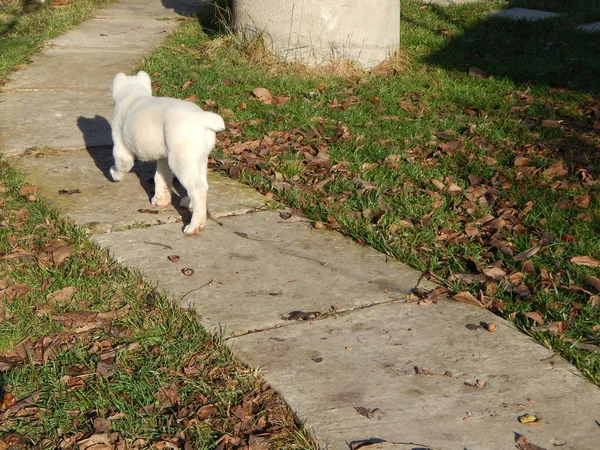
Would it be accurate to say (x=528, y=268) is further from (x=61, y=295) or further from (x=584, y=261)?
(x=61, y=295)

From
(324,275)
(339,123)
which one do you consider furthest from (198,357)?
(339,123)

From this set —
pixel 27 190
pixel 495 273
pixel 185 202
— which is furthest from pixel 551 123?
pixel 27 190

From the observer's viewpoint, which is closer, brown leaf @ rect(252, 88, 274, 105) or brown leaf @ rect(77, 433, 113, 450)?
brown leaf @ rect(77, 433, 113, 450)

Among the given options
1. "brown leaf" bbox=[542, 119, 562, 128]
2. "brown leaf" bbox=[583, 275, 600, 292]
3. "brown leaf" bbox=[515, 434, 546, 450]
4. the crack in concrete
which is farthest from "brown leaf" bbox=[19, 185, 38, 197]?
"brown leaf" bbox=[542, 119, 562, 128]

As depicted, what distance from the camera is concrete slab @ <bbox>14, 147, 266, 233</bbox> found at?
5.30 meters

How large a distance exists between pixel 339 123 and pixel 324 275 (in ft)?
9.62

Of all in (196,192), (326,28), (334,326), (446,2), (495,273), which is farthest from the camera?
(446,2)

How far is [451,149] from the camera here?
6.52 metres

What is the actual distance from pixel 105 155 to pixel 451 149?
280 centimetres

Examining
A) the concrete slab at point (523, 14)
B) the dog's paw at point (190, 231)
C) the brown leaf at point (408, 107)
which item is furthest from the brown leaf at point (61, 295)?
the concrete slab at point (523, 14)

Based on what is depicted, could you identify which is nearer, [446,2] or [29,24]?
[29,24]

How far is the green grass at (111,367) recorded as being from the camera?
328cm

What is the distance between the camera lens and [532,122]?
715cm

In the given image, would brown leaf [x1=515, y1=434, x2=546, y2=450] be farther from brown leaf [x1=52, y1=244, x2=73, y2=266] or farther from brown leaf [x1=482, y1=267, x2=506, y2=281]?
brown leaf [x1=52, y1=244, x2=73, y2=266]
